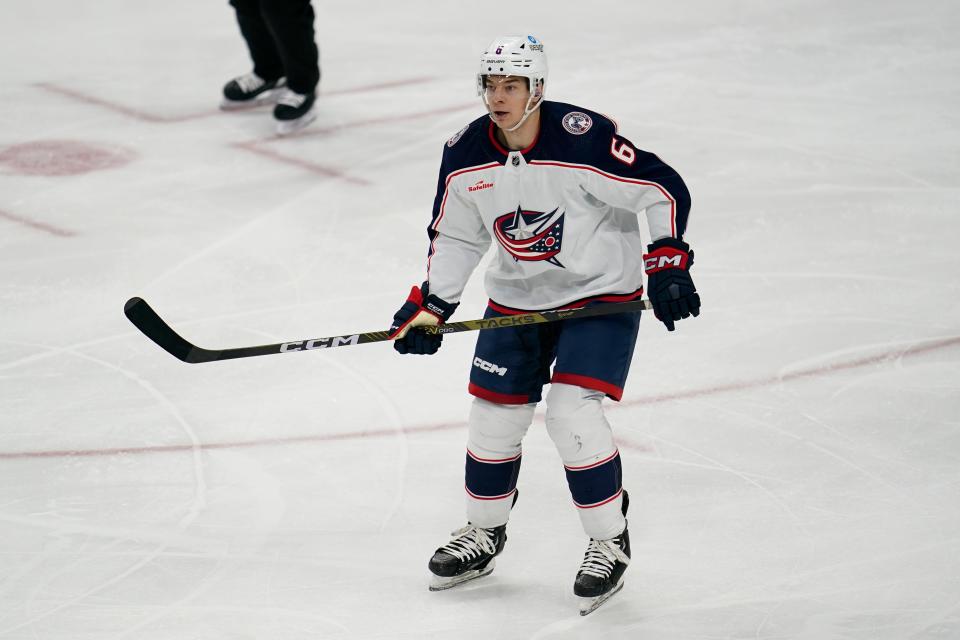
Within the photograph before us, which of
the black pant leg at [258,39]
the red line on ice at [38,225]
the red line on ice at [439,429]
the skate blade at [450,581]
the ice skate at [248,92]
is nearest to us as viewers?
the skate blade at [450,581]

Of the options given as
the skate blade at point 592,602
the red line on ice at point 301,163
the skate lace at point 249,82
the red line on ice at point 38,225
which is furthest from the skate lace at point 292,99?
the skate blade at point 592,602

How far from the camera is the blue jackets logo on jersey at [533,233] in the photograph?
2426 millimetres

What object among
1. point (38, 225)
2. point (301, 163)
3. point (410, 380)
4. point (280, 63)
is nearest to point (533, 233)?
point (410, 380)

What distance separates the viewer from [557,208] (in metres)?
2.42

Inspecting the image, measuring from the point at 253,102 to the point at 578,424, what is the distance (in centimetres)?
412

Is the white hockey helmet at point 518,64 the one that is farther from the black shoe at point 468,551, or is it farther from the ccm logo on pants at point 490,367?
the black shoe at point 468,551

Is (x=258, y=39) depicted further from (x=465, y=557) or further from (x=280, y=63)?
(x=465, y=557)

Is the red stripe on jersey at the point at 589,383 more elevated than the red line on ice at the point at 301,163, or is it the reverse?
the red stripe on jersey at the point at 589,383

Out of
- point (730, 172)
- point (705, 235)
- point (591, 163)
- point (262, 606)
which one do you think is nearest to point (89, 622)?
point (262, 606)

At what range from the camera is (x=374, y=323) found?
3.86 metres

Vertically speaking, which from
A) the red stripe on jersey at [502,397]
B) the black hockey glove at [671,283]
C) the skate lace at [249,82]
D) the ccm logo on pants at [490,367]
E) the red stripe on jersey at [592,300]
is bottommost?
the skate lace at [249,82]

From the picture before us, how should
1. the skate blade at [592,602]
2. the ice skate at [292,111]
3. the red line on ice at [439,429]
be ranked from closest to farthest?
the skate blade at [592,602]
the red line on ice at [439,429]
the ice skate at [292,111]

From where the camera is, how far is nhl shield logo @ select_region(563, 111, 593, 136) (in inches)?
94.7

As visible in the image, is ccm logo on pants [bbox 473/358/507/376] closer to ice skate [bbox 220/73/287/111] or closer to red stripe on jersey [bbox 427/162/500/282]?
red stripe on jersey [bbox 427/162/500/282]
